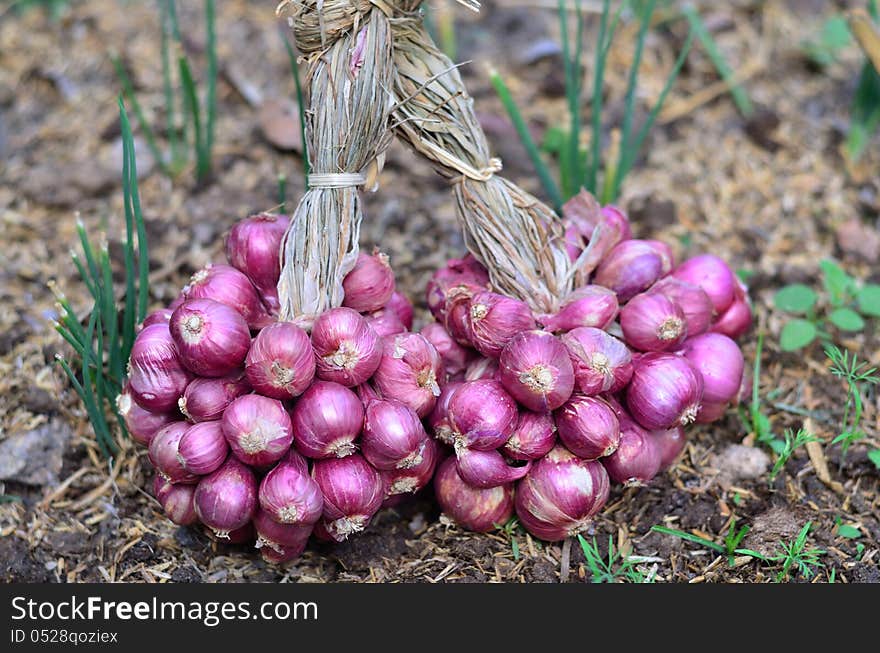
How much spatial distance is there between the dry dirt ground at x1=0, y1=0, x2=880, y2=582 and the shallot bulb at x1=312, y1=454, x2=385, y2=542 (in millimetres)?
179

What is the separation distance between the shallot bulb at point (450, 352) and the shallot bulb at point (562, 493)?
0.30 meters

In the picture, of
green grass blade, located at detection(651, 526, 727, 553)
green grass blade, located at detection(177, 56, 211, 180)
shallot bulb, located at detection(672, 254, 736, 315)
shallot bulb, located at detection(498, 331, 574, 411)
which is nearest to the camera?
shallot bulb, located at detection(498, 331, 574, 411)

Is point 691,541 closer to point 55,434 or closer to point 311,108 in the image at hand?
point 311,108

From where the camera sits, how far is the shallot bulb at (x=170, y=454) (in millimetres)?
1672

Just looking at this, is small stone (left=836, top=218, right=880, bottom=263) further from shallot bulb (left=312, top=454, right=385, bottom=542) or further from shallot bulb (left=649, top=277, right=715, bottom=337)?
shallot bulb (left=312, top=454, right=385, bottom=542)

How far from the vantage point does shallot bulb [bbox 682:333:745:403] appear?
192cm

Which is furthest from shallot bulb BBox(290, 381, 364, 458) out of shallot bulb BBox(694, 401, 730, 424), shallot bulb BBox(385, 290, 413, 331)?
shallot bulb BBox(694, 401, 730, 424)

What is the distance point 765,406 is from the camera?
85.7 inches

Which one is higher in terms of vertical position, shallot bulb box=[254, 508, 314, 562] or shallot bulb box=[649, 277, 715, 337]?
shallot bulb box=[649, 277, 715, 337]

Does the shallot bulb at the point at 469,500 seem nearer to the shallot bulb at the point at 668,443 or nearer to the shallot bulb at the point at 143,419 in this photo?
the shallot bulb at the point at 668,443

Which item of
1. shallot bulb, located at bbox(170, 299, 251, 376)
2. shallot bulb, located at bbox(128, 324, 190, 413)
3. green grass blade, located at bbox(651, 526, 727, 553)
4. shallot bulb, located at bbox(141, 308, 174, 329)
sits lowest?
green grass blade, located at bbox(651, 526, 727, 553)

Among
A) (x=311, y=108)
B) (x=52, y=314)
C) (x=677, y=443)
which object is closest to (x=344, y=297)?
(x=311, y=108)

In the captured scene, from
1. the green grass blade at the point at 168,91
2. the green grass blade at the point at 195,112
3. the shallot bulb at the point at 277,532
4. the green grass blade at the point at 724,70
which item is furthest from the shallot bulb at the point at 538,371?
the green grass blade at the point at 724,70

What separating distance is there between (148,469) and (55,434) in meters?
0.26
